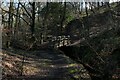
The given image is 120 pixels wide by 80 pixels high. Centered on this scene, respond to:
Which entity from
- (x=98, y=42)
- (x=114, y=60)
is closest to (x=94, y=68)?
(x=114, y=60)

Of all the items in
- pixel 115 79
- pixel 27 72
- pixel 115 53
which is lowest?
pixel 27 72

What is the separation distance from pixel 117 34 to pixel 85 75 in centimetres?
282

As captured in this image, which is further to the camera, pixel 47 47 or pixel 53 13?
pixel 53 13

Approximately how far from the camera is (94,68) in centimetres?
1162

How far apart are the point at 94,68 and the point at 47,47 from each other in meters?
25.4

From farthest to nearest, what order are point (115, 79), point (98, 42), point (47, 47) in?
point (47, 47)
point (98, 42)
point (115, 79)

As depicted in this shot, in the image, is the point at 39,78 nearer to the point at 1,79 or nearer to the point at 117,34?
the point at 1,79

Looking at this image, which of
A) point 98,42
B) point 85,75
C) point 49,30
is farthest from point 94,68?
point 49,30

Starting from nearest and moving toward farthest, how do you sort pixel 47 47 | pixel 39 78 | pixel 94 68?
pixel 94 68, pixel 39 78, pixel 47 47

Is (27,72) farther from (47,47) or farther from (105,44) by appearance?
(47,47)

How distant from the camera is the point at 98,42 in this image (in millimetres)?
14344

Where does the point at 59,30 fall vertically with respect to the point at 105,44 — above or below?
below

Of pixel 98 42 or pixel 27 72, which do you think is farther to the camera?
pixel 27 72

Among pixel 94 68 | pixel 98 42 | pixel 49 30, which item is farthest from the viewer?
pixel 49 30
